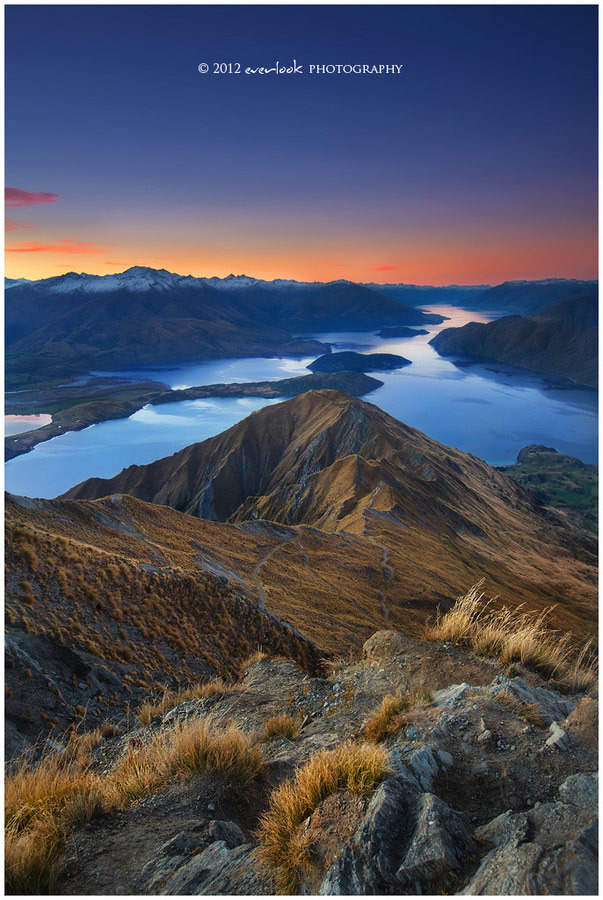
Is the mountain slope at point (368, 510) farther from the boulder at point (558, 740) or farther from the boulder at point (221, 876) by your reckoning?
the boulder at point (221, 876)

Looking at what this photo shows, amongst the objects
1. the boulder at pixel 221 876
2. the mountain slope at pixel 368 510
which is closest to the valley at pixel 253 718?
the boulder at pixel 221 876

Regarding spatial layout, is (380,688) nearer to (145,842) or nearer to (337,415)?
(145,842)

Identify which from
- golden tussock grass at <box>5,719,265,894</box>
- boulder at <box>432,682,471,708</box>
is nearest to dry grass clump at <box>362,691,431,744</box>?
boulder at <box>432,682,471,708</box>

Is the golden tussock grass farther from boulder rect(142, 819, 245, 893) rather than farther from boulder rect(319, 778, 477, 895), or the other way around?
boulder rect(319, 778, 477, 895)

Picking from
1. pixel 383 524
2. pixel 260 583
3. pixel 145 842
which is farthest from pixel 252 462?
pixel 145 842

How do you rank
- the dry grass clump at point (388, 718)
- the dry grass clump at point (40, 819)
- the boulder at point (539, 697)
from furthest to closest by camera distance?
the boulder at point (539, 697)
the dry grass clump at point (388, 718)
the dry grass clump at point (40, 819)

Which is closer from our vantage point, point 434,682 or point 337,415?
point 434,682
